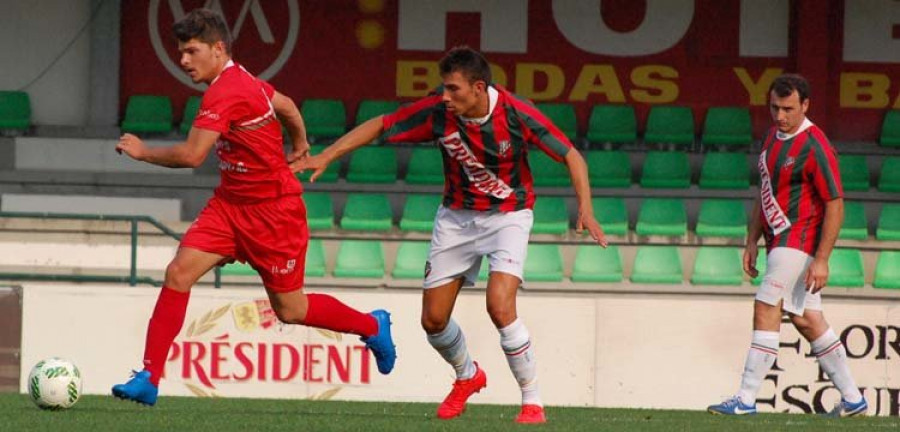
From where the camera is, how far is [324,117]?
52.3 feet

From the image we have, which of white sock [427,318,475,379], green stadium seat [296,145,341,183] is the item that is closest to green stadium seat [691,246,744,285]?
green stadium seat [296,145,341,183]

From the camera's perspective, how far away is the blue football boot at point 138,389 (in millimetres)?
6300

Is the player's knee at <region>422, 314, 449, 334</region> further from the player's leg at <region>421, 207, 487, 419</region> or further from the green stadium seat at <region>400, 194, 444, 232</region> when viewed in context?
the green stadium seat at <region>400, 194, 444, 232</region>

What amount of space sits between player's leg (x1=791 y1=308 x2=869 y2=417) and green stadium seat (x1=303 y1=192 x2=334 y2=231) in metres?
6.85

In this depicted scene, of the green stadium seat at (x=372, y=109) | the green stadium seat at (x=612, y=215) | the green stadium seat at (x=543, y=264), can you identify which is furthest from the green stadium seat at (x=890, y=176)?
the green stadium seat at (x=372, y=109)

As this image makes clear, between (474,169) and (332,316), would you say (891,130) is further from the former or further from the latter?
(332,316)

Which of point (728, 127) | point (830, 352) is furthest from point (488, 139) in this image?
point (728, 127)

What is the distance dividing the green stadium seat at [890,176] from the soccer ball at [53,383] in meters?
9.76

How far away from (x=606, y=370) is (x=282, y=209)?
4.02 metres

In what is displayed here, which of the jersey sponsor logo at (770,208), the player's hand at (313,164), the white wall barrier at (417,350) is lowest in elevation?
→ the white wall barrier at (417,350)

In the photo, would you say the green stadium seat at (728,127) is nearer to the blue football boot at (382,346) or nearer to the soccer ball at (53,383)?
the blue football boot at (382,346)

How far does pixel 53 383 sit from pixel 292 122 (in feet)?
5.18

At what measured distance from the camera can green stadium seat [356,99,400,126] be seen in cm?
1588

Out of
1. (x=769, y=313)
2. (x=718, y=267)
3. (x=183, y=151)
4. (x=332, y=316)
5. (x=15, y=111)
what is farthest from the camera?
(x=15, y=111)
